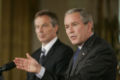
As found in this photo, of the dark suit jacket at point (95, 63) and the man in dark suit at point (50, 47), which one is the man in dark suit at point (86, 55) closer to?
the dark suit jacket at point (95, 63)

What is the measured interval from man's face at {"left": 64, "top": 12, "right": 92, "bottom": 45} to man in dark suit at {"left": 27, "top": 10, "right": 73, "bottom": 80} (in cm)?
58

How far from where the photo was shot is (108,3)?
8.48 metres

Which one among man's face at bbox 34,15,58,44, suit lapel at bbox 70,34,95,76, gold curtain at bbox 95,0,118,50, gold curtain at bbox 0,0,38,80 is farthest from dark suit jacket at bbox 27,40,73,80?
gold curtain at bbox 95,0,118,50

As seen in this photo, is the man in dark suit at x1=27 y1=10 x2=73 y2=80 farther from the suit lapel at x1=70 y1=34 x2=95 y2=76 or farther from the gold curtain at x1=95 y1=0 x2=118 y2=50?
the gold curtain at x1=95 y1=0 x2=118 y2=50

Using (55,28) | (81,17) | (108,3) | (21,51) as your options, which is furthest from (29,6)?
(81,17)

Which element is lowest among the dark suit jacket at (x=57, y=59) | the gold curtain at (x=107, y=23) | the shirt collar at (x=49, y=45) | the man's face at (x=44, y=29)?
the gold curtain at (x=107, y=23)

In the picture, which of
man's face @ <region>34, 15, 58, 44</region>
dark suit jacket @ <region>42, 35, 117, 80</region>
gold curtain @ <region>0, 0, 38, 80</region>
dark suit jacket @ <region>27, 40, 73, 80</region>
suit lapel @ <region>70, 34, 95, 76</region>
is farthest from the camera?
gold curtain @ <region>0, 0, 38, 80</region>

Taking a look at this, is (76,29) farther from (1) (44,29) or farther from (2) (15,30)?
(2) (15,30)

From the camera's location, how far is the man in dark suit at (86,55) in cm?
239

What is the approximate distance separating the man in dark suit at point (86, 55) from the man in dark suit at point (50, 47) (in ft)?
0.92

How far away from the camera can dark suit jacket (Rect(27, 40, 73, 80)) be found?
3.13 m

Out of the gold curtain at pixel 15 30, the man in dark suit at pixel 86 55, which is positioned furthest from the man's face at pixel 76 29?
the gold curtain at pixel 15 30

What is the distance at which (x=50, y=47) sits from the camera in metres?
3.34

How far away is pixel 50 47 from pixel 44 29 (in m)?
0.25
